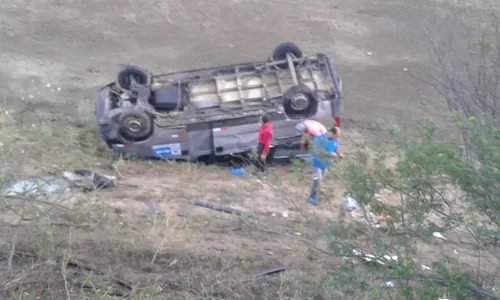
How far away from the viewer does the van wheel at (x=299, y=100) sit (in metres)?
12.6

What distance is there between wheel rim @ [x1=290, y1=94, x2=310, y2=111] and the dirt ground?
1.21 meters

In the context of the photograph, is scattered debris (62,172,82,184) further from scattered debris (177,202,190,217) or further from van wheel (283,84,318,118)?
van wheel (283,84,318,118)

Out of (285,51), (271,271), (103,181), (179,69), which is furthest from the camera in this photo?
(179,69)

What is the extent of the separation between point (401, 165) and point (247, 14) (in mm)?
15744

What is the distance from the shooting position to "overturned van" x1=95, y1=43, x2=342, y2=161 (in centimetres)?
1276

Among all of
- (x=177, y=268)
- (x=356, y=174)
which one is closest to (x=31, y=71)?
(x=177, y=268)

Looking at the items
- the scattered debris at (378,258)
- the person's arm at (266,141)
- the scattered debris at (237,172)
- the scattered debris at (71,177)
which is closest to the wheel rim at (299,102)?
the person's arm at (266,141)

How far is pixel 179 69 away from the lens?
59.5 ft

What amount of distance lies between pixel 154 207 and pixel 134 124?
2.49 m

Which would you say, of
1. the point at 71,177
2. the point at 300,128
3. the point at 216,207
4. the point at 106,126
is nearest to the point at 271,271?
the point at 216,207

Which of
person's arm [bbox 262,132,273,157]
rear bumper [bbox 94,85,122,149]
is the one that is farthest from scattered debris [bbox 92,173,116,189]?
person's arm [bbox 262,132,273,157]

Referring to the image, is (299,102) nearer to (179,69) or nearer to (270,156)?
(270,156)

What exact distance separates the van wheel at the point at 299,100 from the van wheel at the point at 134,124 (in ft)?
7.72

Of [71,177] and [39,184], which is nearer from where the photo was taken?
[39,184]
